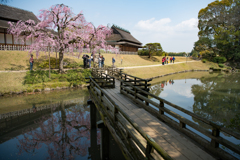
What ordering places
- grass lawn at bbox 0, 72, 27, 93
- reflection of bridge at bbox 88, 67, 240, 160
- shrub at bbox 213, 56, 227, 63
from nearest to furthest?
reflection of bridge at bbox 88, 67, 240, 160 → grass lawn at bbox 0, 72, 27, 93 → shrub at bbox 213, 56, 227, 63

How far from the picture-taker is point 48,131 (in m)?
9.34

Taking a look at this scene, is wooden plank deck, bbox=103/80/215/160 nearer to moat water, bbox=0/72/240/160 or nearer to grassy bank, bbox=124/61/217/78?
moat water, bbox=0/72/240/160

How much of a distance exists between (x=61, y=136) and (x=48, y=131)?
1165 millimetres

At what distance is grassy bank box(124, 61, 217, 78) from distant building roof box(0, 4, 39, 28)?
22.8 m

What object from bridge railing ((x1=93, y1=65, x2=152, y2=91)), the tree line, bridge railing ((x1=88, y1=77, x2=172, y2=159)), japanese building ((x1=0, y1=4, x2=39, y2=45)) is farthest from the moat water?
the tree line

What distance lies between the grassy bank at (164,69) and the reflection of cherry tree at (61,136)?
1850 centimetres

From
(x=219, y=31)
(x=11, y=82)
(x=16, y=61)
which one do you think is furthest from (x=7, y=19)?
(x=219, y=31)

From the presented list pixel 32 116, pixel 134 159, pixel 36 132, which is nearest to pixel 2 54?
pixel 32 116

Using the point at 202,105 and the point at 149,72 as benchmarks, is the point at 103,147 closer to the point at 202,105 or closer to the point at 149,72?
the point at 202,105

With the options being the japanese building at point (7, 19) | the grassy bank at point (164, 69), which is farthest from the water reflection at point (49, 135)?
the japanese building at point (7, 19)

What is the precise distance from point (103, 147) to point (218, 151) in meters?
4.47

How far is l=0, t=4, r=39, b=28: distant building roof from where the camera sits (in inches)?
1011

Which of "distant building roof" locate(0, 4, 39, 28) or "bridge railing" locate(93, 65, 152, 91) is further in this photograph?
"distant building roof" locate(0, 4, 39, 28)

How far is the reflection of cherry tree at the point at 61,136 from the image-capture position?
760 cm
